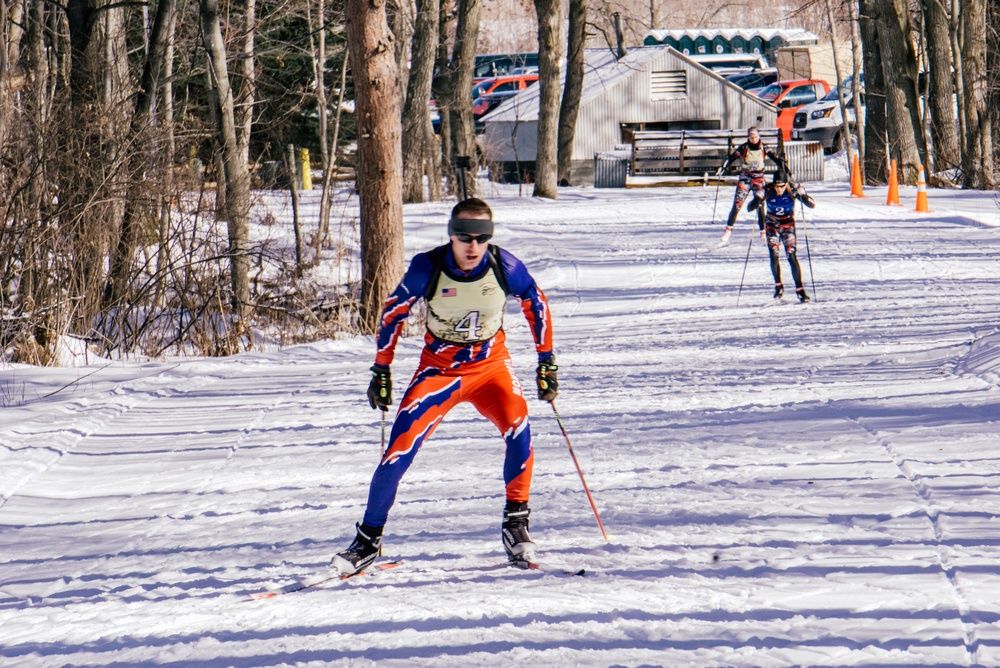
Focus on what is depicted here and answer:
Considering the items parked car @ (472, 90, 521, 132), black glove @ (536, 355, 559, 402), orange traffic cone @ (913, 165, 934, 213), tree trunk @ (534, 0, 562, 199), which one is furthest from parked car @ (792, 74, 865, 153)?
black glove @ (536, 355, 559, 402)

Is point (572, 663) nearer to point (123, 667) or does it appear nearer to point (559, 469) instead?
point (123, 667)

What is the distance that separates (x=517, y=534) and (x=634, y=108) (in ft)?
117

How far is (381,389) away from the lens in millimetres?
5367

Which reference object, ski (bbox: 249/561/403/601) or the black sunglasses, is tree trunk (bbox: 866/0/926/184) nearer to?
the black sunglasses

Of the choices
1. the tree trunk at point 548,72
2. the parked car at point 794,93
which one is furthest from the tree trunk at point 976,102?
the parked car at point 794,93

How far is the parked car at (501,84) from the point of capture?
4956cm

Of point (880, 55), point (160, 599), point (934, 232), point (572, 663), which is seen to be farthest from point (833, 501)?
point (880, 55)

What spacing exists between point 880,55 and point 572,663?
1163 inches

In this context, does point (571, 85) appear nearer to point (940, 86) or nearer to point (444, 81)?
point (444, 81)

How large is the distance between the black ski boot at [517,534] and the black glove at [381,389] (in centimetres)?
77

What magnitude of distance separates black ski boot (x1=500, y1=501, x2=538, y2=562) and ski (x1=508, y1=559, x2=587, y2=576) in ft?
0.05

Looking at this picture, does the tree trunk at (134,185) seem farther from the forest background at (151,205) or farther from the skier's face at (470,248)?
the skier's face at (470,248)

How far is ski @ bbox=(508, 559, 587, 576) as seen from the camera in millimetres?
5184

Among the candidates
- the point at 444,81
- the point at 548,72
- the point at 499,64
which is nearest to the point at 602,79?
the point at 444,81
